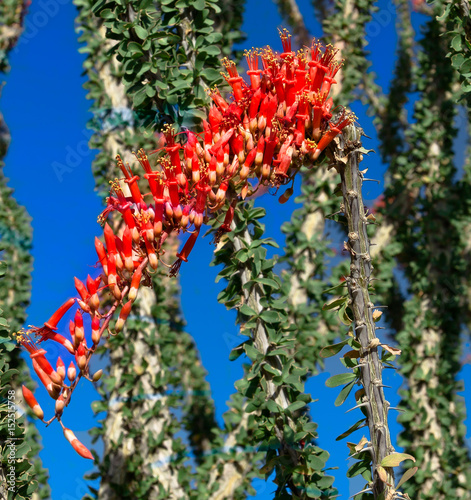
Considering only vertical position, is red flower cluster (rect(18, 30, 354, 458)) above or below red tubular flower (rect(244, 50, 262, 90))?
below

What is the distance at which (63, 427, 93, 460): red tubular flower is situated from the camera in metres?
1.45

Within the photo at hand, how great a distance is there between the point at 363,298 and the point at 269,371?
0.50 m

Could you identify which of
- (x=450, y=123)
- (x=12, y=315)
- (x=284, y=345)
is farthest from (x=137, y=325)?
(x=450, y=123)

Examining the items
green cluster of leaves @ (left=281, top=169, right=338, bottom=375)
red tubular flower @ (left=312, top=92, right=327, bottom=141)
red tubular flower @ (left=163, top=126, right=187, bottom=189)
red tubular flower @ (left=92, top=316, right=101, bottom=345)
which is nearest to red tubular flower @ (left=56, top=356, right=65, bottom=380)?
red tubular flower @ (left=92, top=316, right=101, bottom=345)

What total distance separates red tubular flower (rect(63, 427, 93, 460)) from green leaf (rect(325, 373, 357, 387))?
2.48 feet

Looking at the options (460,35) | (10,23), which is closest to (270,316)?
(460,35)

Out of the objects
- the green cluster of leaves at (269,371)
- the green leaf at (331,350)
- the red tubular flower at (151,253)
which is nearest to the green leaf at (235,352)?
the green cluster of leaves at (269,371)

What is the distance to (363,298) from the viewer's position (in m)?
1.80

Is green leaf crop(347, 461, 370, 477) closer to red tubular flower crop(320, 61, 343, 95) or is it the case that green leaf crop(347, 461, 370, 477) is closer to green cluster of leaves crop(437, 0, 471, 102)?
red tubular flower crop(320, 61, 343, 95)

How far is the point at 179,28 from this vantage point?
7.92 ft

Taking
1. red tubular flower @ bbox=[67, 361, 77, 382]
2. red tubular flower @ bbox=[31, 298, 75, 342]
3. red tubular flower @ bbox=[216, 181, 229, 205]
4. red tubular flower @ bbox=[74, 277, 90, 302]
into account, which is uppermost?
red tubular flower @ bbox=[216, 181, 229, 205]

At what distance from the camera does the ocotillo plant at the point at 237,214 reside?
166 cm

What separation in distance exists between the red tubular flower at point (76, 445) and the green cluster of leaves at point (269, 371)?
2.53 ft

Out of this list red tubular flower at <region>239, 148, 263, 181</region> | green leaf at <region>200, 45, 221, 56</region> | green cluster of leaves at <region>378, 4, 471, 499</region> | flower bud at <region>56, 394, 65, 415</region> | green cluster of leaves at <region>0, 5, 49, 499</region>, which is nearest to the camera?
flower bud at <region>56, 394, 65, 415</region>
